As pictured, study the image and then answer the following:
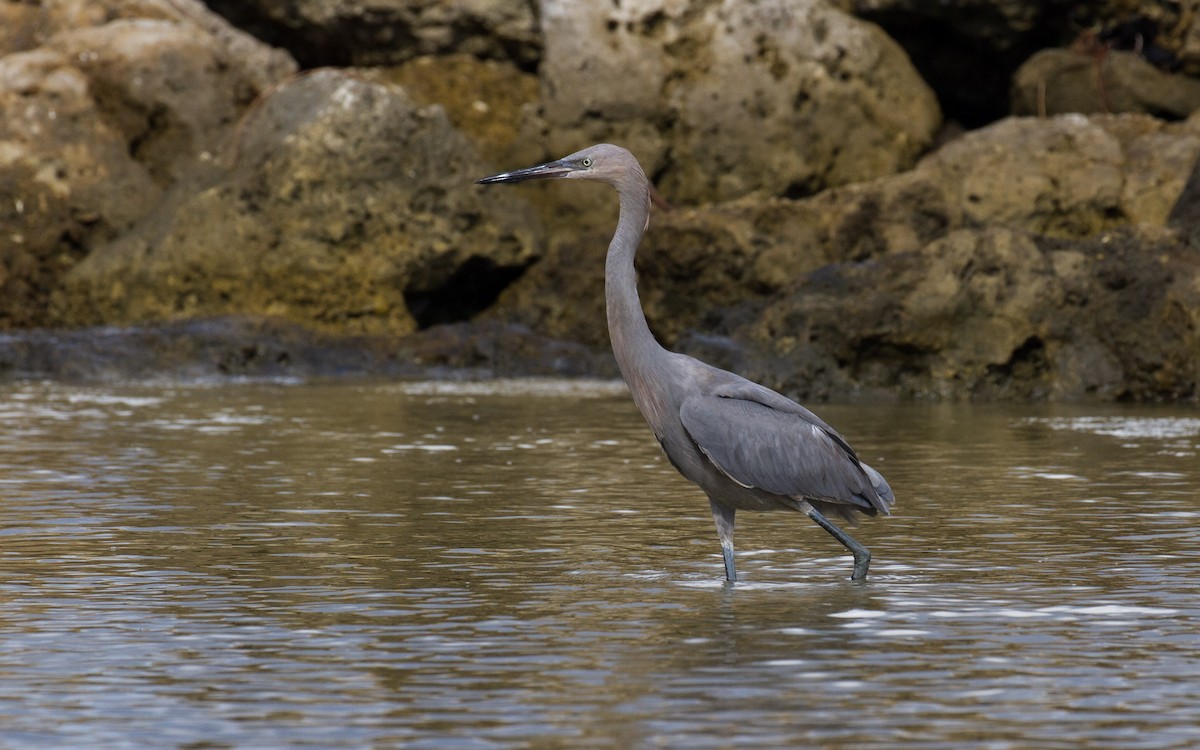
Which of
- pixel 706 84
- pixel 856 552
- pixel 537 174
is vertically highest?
pixel 706 84

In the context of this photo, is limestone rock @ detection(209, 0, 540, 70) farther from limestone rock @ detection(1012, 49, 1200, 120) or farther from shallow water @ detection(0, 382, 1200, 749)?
shallow water @ detection(0, 382, 1200, 749)

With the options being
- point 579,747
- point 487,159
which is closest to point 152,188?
point 487,159

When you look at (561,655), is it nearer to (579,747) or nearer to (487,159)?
(579,747)

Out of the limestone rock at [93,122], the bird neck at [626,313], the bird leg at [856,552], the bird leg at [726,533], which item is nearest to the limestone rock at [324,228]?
the limestone rock at [93,122]

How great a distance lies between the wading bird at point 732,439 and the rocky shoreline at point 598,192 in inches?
385

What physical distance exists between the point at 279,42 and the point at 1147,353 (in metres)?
15.7

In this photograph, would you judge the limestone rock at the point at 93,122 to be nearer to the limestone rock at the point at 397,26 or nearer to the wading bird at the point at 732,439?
the limestone rock at the point at 397,26

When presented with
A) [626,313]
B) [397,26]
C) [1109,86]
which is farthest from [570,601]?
[397,26]

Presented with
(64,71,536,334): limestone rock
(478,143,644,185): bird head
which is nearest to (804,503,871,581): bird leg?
(478,143,644,185): bird head

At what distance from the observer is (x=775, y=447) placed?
26.3 feet

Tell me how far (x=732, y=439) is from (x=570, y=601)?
3.06 feet

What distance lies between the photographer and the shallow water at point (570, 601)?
5.57m

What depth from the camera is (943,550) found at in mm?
8875

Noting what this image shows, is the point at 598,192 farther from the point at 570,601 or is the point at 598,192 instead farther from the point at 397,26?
the point at 570,601
